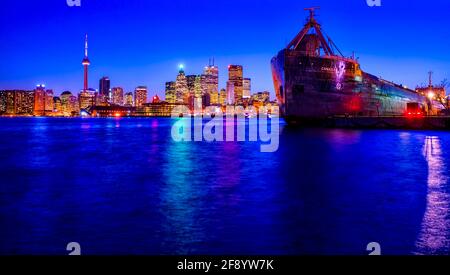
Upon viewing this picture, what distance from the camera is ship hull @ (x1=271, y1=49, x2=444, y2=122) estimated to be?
6088cm

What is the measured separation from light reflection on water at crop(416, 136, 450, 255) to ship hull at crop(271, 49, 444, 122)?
3704 cm

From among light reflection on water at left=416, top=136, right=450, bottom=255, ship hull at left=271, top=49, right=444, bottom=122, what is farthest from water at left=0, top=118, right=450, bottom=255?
ship hull at left=271, top=49, right=444, bottom=122

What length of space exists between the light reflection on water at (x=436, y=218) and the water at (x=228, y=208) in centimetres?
3

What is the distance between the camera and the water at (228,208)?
10602 millimetres

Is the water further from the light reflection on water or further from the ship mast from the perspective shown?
the ship mast

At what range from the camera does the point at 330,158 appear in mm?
31625

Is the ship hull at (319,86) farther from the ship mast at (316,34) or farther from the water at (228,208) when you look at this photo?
the water at (228,208)

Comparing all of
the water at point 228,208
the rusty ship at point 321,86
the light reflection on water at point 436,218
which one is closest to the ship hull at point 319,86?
the rusty ship at point 321,86

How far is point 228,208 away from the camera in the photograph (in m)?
14.7

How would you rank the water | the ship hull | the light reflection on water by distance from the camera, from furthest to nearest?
the ship hull
the water
the light reflection on water

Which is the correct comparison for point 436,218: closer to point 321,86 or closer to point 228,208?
point 228,208
